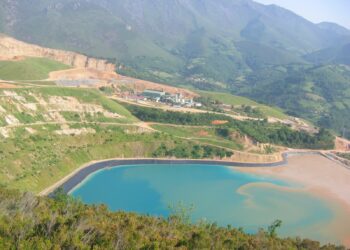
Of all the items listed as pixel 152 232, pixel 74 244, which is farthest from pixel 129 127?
pixel 74 244

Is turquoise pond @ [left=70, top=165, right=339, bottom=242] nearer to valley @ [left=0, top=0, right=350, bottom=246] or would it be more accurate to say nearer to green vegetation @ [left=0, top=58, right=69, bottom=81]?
valley @ [left=0, top=0, right=350, bottom=246]

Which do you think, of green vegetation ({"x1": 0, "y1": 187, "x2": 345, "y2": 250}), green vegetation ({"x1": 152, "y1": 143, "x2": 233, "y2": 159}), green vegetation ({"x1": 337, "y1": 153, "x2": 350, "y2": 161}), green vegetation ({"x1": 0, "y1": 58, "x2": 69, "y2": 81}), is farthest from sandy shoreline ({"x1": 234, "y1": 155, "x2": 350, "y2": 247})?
green vegetation ({"x1": 0, "y1": 58, "x2": 69, "y2": 81})

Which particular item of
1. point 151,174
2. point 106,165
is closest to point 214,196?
point 151,174

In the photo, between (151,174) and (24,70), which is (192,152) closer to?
(151,174)

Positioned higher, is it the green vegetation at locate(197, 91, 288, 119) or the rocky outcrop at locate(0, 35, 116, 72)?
the rocky outcrop at locate(0, 35, 116, 72)

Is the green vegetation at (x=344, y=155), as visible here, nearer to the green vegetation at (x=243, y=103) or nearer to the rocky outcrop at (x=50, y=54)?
the green vegetation at (x=243, y=103)

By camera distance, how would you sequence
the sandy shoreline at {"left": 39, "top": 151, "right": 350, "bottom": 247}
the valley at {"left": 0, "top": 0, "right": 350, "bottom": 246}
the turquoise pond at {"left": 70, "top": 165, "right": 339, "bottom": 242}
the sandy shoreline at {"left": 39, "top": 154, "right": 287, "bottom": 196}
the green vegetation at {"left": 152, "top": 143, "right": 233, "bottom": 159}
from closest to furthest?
the valley at {"left": 0, "top": 0, "right": 350, "bottom": 246} → the turquoise pond at {"left": 70, "top": 165, "right": 339, "bottom": 242} → the sandy shoreline at {"left": 39, "top": 154, "right": 287, "bottom": 196} → the sandy shoreline at {"left": 39, "top": 151, "right": 350, "bottom": 247} → the green vegetation at {"left": 152, "top": 143, "right": 233, "bottom": 159}
